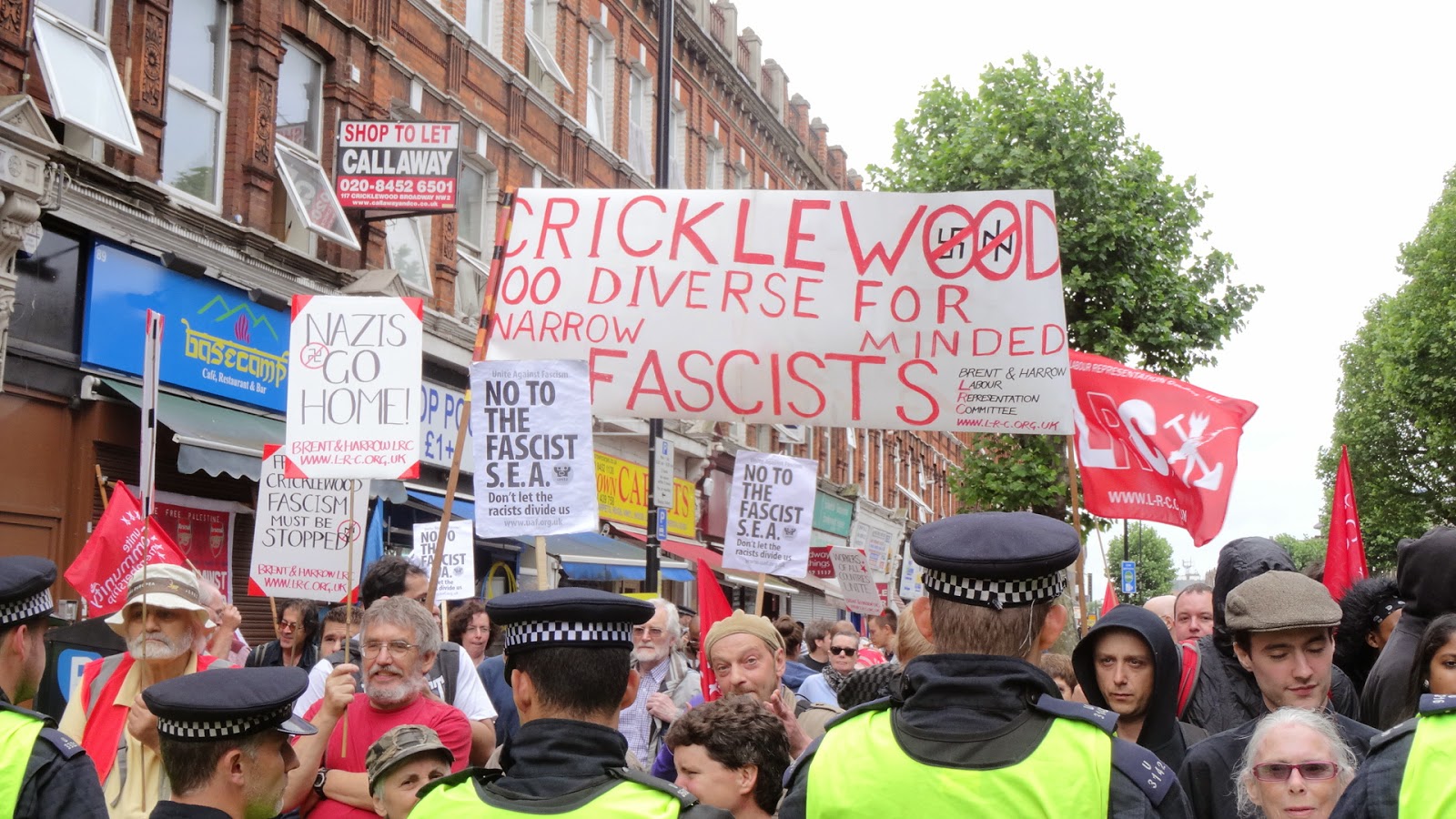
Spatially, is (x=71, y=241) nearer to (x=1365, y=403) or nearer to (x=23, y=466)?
(x=23, y=466)

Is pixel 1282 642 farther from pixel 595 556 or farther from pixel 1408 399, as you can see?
pixel 1408 399

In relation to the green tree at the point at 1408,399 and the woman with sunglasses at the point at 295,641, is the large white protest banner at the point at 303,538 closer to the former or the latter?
the woman with sunglasses at the point at 295,641

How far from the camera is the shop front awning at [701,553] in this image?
22.2m

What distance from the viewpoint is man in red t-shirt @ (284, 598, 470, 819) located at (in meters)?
4.80

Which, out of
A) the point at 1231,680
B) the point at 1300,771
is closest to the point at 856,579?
the point at 1231,680

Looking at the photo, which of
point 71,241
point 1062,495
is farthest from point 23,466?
point 1062,495

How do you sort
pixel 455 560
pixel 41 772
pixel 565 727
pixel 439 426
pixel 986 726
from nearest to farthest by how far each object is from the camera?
pixel 986 726, pixel 565 727, pixel 41 772, pixel 455 560, pixel 439 426

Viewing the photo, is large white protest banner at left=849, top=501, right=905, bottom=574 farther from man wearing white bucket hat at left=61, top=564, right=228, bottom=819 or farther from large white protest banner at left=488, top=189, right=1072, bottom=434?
man wearing white bucket hat at left=61, top=564, right=228, bottom=819

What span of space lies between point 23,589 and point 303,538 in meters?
5.17

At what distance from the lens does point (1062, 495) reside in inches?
1133

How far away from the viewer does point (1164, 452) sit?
7719 mm

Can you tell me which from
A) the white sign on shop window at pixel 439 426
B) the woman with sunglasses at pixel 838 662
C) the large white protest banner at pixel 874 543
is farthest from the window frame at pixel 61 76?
the large white protest banner at pixel 874 543

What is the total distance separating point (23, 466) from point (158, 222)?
2.63 m

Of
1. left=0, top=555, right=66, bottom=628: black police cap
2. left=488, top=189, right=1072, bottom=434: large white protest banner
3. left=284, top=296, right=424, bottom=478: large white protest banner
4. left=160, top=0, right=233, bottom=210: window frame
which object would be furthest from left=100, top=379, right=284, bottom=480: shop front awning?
left=0, top=555, right=66, bottom=628: black police cap
